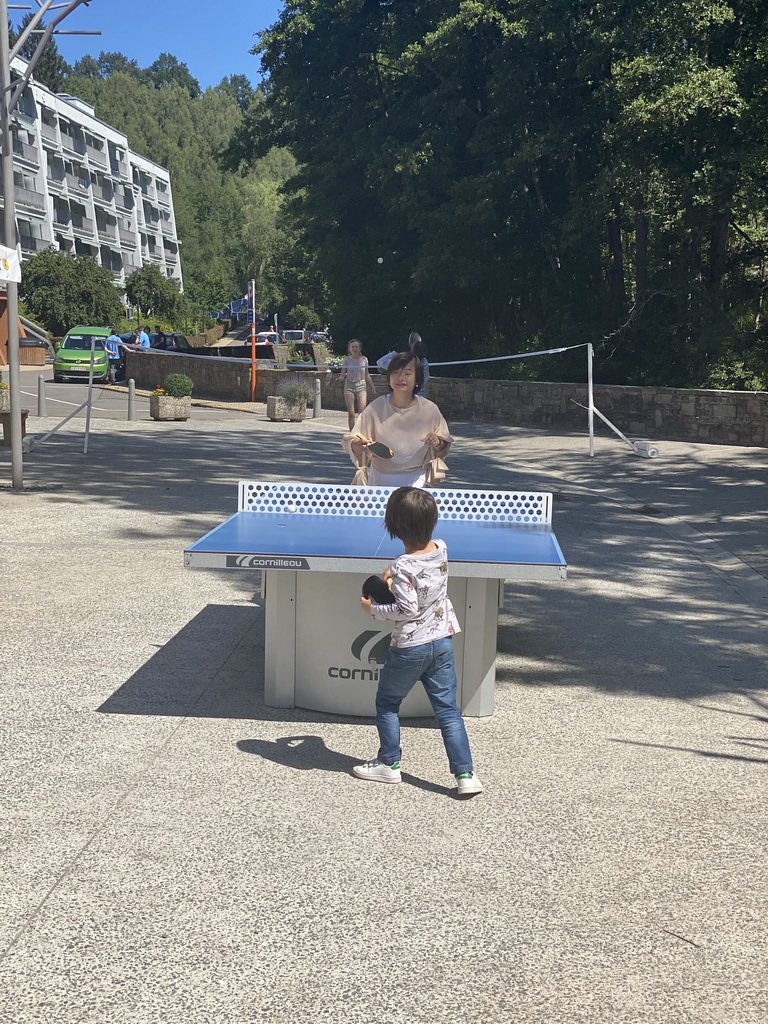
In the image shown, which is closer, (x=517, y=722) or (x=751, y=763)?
(x=751, y=763)

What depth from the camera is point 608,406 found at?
24391 millimetres

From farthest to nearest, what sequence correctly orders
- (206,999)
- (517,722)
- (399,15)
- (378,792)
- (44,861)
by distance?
1. (399,15)
2. (517,722)
3. (378,792)
4. (44,861)
5. (206,999)

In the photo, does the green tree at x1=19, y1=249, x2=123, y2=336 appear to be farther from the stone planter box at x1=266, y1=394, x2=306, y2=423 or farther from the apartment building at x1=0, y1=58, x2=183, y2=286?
the stone planter box at x1=266, y1=394, x2=306, y2=423

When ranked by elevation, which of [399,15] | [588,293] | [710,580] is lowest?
[710,580]

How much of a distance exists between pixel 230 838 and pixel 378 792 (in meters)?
0.79

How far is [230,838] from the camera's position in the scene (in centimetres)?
448

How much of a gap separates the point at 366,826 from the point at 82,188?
303 feet

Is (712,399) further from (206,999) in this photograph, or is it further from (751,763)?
(206,999)

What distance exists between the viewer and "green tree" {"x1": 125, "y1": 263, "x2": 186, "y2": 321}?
80875mm

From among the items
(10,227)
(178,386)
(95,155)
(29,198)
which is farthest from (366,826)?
(95,155)

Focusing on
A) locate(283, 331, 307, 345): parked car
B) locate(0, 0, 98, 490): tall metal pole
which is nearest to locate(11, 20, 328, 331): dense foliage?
locate(283, 331, 307, 345): parked car

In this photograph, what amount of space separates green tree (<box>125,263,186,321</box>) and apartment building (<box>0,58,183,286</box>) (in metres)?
6.05

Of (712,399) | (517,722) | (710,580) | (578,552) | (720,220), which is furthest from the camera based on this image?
(720,220)

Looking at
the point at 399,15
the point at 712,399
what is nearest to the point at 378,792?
the point at 712,399
